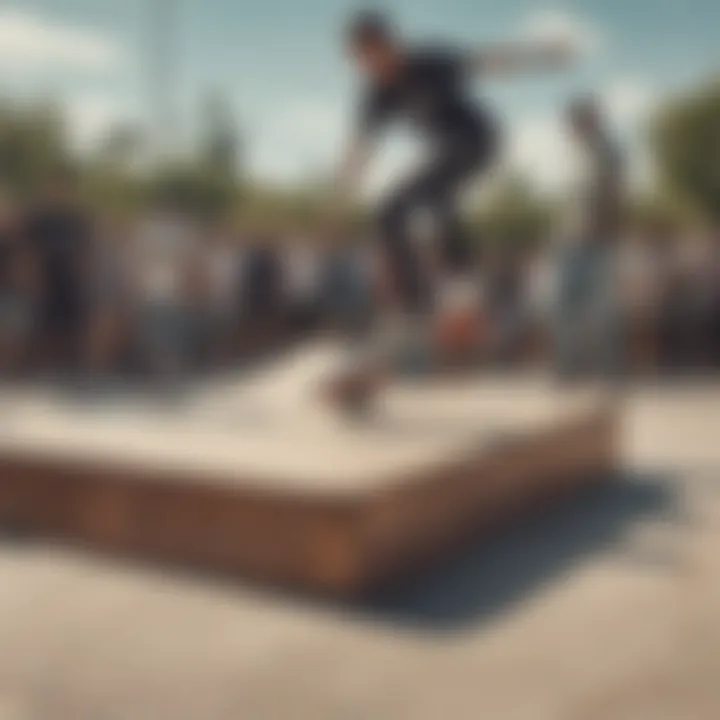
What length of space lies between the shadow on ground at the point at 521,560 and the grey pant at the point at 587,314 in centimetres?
264

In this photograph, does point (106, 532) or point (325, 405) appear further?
point (325, 405)

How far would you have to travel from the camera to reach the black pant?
4332 millimetres

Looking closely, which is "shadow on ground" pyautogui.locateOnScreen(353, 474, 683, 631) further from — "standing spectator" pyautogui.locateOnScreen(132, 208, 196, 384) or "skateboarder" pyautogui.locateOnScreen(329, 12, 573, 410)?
"standing spectator" pyautogui.locateOnScreen(132, 208, 196, 384)

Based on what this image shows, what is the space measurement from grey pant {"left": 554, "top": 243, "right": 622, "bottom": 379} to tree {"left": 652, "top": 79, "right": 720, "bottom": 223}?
26832 millimetres

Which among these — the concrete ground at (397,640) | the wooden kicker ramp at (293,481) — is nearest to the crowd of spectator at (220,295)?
the wooden kicker ramp at (293,481)

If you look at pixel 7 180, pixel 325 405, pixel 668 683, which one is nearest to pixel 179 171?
pixel 7 180

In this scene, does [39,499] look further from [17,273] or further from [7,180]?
[7,180]

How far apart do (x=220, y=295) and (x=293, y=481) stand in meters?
8.07

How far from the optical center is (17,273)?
8938mm

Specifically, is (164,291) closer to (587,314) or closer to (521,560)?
(587,314)

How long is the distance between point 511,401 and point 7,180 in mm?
31210

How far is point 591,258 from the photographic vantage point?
6.73 metres

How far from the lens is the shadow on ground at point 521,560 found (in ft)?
8.92

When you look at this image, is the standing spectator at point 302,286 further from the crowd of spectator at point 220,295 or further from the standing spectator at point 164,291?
the standing spectator at point 164,291
